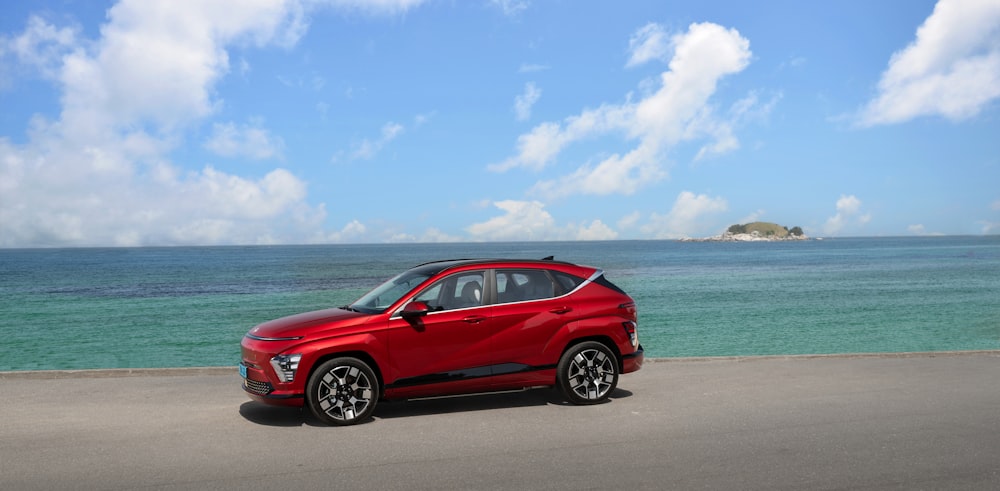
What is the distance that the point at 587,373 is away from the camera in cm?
879

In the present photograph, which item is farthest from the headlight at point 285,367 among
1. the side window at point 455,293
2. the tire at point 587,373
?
the tire at point 587,373

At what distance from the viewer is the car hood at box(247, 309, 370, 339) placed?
25.9 feet

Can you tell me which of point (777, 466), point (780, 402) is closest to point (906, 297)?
point (780, 402)

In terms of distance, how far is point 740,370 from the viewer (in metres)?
11.1

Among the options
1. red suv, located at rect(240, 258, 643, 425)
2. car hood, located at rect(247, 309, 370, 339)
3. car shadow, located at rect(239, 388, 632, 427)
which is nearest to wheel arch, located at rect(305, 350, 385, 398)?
red suv, located at rect(240, 258, 643, 425)

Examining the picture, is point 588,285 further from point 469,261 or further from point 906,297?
point 906,297

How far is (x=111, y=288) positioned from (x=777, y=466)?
218ft

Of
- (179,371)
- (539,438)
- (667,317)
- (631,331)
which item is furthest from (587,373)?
(667,317)

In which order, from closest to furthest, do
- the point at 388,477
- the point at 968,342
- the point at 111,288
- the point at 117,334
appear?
the point at 388,477 < the point at 968,342 < the point at 117,334 < the point at 111,288

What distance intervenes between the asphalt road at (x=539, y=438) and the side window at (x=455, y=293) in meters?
1.13

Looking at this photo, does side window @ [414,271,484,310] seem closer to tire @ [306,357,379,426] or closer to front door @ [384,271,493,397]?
front door @ [384,271,493,397]

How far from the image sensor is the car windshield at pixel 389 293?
27.7ft

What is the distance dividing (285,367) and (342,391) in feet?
1.96

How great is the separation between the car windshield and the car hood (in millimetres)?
242
